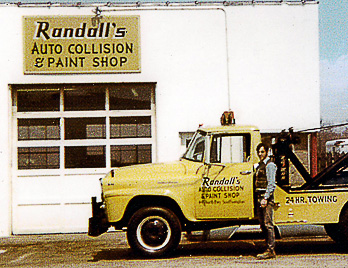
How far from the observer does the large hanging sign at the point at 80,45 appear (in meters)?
12.7

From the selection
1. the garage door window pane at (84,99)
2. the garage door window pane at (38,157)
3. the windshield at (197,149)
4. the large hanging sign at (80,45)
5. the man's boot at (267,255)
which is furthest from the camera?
the garage door window pane at (84,99)

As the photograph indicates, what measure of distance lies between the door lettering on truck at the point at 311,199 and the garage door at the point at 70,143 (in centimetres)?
455

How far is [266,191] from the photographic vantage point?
28.6 feet

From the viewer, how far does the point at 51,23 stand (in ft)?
41.6

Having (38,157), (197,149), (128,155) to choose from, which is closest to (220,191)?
(197,149)

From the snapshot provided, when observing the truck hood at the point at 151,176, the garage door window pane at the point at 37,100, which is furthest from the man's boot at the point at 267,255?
the garage door window pane at the point at 37,100

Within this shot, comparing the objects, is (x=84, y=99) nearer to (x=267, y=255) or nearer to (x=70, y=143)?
(x=70, y=143)

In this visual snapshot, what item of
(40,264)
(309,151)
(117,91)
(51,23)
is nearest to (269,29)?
(309,151)

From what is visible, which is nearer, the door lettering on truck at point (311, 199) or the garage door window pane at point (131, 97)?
the door lettering on truck at point (311, 199)

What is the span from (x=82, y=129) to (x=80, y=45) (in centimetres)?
194

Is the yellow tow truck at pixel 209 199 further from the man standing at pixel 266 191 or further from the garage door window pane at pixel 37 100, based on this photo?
the garage door window pane at pixel 37 100

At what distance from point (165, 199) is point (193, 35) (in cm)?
498

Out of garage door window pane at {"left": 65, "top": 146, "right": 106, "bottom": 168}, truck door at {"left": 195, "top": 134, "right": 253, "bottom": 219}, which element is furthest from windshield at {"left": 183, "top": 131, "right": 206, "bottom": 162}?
garage door window pane at {"left": 65, "top": 146, "right": 106, "bottom": 168}

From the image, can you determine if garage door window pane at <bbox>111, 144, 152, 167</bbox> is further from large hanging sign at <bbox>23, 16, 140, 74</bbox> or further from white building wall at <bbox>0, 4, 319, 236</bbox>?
large hanging sign at <bbox>23, 16, 140, 74</bbox>
